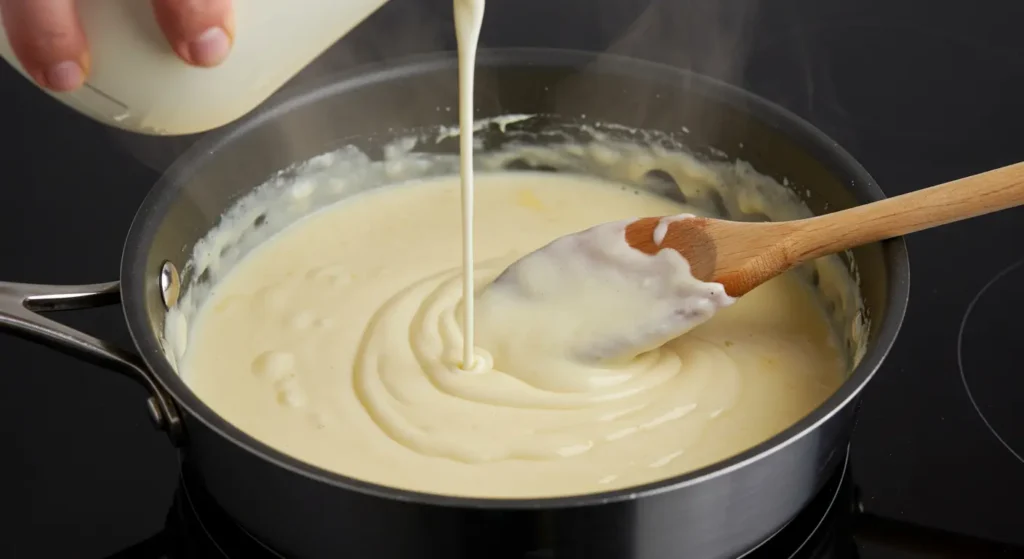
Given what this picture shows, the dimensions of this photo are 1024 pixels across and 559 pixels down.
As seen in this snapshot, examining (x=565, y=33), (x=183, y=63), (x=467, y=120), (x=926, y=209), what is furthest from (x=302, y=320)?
(x=926, y=209)

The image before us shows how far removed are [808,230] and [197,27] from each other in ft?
2.62

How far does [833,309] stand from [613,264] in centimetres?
37

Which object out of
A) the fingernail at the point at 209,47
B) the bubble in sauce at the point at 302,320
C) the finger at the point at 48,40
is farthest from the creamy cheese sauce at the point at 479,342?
the finger at the point at 48,40

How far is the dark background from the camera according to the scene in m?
1.30

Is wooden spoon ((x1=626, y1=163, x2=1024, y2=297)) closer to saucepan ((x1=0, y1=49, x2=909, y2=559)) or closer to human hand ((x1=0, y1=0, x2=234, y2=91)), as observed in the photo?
saucepan ((x1=0, y1=49, x2=909, y2=559))

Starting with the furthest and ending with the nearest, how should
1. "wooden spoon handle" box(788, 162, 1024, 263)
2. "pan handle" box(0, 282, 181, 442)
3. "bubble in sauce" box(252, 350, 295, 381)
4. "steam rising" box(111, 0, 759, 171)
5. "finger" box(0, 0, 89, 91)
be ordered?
"steam rising" box(111, 0, 759, 171)
"bubble in sauce" box(252, 350, 295, 381)
"wooden spoon handle" box(788, 162, 1024, 263)
"pan handle" box(0, 282, 181, 442)
"finger" box(0, 0, 89, 91)

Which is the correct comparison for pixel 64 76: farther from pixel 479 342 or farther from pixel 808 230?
pixel 808 230

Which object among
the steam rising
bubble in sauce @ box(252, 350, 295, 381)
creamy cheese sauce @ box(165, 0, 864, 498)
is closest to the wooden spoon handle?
creamy cheese sauce @ box(165, 0, 864, 498)

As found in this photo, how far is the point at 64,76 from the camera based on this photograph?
38.0 inches

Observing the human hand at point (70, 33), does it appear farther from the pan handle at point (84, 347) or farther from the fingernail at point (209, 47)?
the pan handle at point (84, 347)

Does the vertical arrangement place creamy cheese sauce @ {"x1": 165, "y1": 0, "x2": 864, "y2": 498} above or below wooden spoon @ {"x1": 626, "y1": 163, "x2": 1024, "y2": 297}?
below

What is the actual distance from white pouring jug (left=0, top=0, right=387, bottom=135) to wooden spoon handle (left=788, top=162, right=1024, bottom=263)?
643mm

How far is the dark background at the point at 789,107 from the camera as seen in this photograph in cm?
130

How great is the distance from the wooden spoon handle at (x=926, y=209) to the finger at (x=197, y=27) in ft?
2.54
